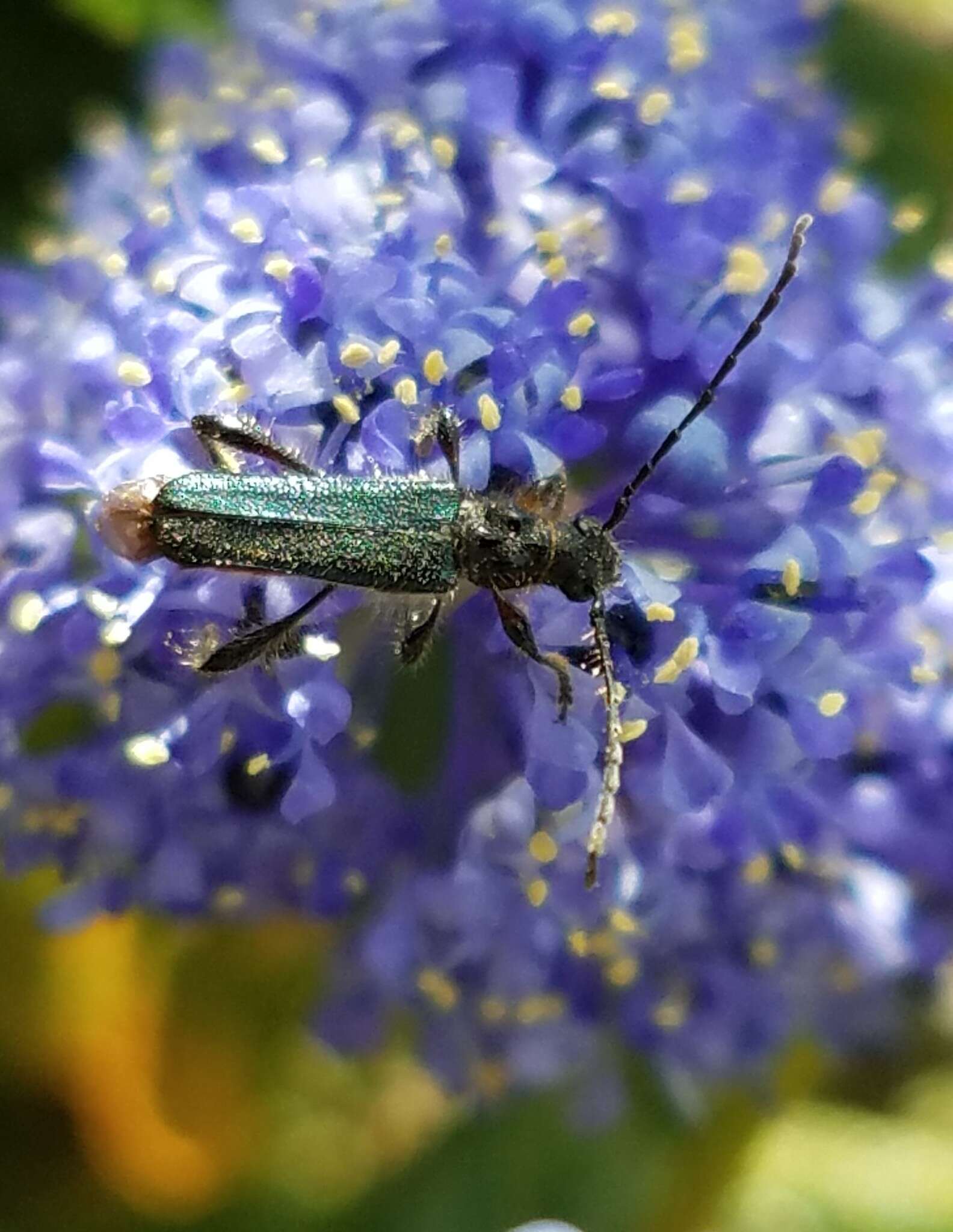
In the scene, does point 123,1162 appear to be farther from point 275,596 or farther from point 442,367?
point 442,367

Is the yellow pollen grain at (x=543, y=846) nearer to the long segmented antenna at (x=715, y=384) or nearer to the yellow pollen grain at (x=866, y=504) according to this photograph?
the long segmented antenna at (x=715, y=384)

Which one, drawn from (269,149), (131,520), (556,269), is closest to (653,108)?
(556,269)

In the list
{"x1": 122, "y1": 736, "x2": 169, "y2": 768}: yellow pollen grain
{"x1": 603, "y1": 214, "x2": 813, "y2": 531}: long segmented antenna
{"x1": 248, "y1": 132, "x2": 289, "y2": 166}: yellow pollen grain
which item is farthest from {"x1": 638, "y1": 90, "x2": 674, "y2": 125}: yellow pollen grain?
{"x1": 122, "y1": 736, "x2": 169, "y2": 768}: yellow pollen grain

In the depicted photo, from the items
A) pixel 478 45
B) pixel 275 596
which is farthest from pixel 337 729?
pixel 478 45

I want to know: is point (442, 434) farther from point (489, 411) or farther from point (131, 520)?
point (131, 520)

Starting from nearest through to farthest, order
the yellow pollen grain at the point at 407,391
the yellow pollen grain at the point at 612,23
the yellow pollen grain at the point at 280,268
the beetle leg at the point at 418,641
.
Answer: the yellow pollen grain at the point at 407,391 → the yellow pollen grain at the point at 280,268 → the beetle leg at the point at 418,641 → the yellow pollen grain at the point at 612,23

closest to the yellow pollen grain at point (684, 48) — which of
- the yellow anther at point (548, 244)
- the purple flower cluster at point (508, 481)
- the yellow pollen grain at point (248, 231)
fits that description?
the purple flower cluster at point (508, 481)

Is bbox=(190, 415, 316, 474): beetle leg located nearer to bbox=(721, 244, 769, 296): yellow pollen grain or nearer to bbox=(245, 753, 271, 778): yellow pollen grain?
bbox=(245, 753, 271, 778): yellow pollen grain
